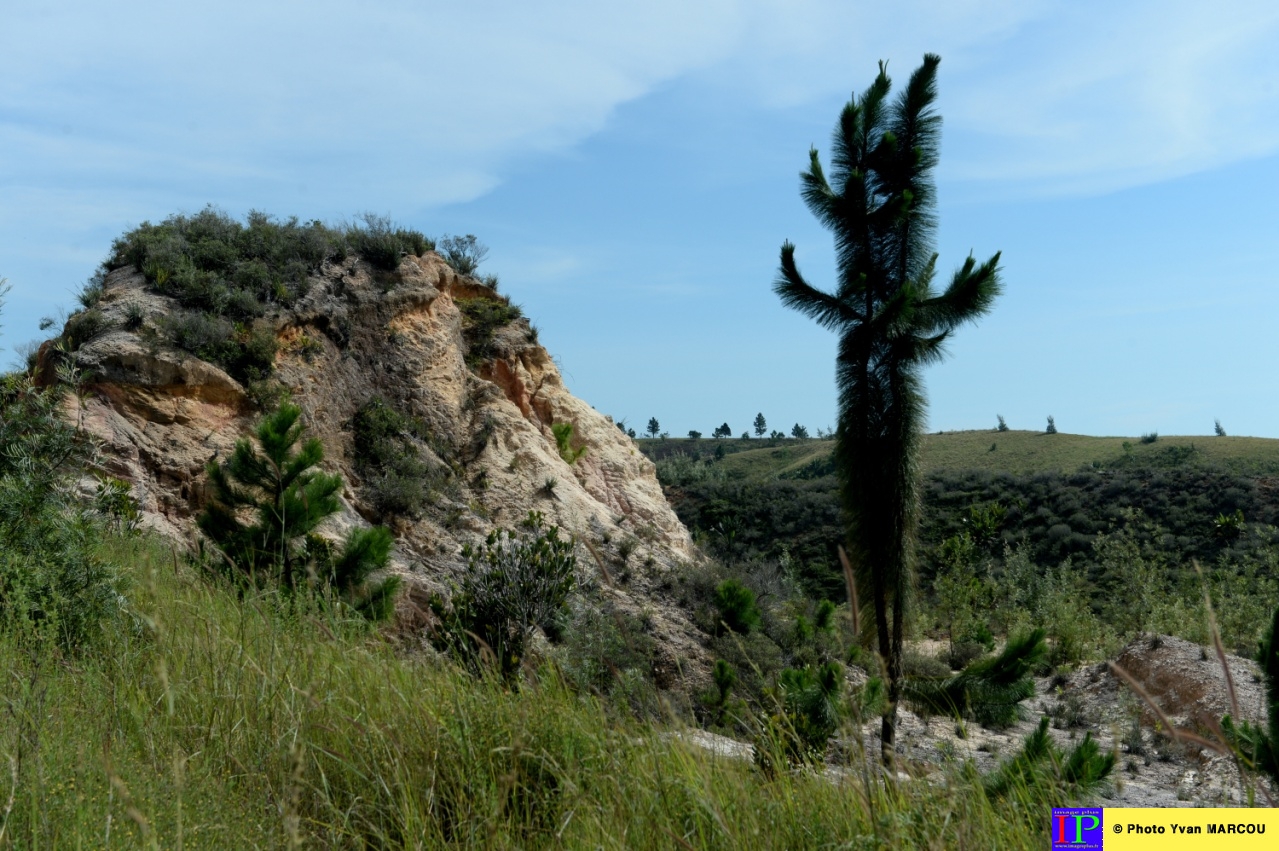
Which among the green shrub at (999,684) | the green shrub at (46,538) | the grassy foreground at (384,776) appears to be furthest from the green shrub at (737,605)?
the grassy foreground at (384,776)

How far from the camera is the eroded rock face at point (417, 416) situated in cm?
1303

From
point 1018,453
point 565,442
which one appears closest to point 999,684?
point 565,442

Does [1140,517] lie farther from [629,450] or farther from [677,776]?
[677,776]

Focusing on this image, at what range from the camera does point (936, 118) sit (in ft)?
33.6

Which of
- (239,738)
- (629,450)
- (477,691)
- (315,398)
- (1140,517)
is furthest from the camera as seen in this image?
(1140,517)

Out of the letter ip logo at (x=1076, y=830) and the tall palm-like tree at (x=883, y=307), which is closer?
the letter ip logo at (x=1076, y=830)

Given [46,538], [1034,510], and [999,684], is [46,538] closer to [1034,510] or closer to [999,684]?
[999,684]

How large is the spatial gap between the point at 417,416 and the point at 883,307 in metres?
9.12

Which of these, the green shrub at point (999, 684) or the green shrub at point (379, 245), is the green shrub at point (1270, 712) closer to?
the green shrub at point (999, 684)

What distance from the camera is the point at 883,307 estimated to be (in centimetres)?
990

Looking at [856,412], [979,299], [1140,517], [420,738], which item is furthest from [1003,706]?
[1140,517]

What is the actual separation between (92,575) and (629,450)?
53.1ft

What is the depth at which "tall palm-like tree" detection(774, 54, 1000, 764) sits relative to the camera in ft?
32.0

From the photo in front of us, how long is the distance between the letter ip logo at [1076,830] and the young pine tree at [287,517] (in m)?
6.51
